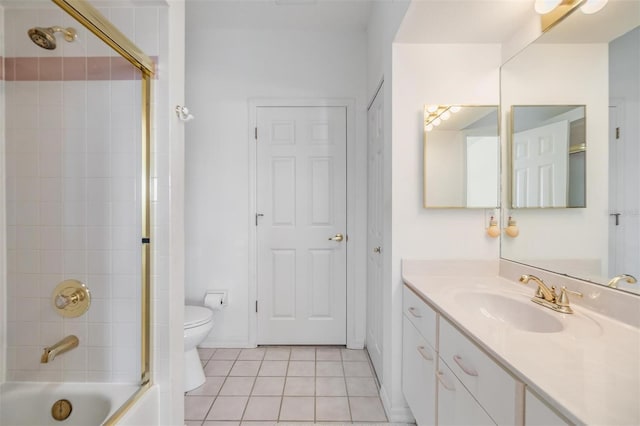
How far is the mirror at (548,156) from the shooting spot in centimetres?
113

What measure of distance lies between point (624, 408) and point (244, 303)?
2.29 metres

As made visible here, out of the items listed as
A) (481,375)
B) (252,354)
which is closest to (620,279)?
(481,375)

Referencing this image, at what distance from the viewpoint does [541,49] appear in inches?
50.9

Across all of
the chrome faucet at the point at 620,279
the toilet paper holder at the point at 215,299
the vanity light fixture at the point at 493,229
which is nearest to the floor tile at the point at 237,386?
the toilet paper holder at the point at 215,299

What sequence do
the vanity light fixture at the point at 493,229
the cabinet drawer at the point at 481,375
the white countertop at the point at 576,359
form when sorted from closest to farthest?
the white countertop at the point at 576,359, the cabinet drawer at the point at 481,375, the vanity light fixture at the point at 493,229

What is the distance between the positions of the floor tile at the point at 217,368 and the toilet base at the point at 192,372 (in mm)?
127

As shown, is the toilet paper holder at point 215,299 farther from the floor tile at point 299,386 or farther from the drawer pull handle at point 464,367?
the drawer pull handle at point 464,367

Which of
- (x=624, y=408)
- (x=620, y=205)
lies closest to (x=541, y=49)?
(x=620, y=205)

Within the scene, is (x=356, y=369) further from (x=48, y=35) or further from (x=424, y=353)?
(x=48, y=35)

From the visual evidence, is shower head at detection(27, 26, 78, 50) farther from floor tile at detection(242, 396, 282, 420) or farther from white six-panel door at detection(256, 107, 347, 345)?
floor tile at detection(242, 396, 282, 420)

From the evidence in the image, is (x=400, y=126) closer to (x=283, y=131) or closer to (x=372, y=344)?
(x=283, y=131)

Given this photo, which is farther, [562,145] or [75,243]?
[75,243]

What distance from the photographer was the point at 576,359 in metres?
0.69

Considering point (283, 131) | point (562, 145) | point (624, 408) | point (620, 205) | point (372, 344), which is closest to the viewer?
point (624, 408)
